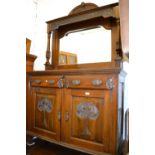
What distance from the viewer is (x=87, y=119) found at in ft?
5.25

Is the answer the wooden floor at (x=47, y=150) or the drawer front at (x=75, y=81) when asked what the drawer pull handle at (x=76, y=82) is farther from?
the wooden floor at (x=47, y=150)

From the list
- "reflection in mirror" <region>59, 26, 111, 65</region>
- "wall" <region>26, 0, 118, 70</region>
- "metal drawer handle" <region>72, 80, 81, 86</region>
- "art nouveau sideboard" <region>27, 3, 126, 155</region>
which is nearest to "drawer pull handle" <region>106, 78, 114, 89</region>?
"art nouveau sideboard" <region>27, 3, 126, 155</region>

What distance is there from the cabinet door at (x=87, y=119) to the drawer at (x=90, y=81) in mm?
52

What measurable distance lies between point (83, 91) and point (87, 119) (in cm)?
29

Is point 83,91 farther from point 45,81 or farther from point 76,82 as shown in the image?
point 45,81

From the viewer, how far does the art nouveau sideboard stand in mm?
1478

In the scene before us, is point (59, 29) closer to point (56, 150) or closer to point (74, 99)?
point (74, 99)

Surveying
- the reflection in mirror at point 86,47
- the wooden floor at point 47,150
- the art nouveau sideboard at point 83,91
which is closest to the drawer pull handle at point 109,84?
the art nouveau sideboard at point 83,91

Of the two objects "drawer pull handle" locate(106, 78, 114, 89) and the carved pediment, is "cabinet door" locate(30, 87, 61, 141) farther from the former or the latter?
the carved pediment

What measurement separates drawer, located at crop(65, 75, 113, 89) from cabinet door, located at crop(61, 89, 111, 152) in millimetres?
52

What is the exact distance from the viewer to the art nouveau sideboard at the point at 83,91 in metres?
1.48
